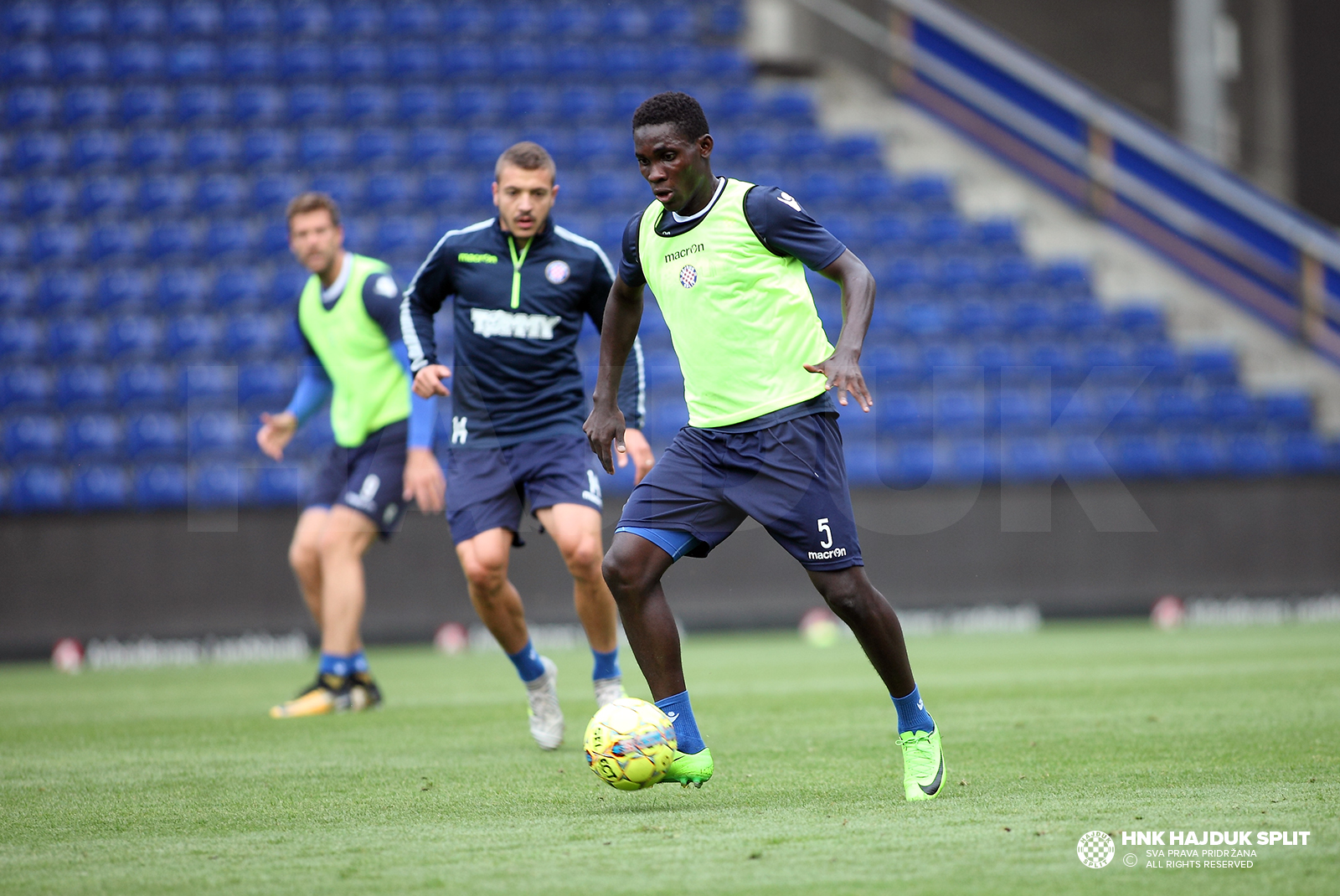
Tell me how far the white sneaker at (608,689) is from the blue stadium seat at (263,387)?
8010 millimetres

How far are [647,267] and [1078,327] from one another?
11937 mm

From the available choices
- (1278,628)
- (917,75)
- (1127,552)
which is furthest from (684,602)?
(917,75)

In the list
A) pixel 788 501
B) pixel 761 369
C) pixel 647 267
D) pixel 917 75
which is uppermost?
pixel 917 75

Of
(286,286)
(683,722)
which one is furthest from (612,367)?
(286,286)

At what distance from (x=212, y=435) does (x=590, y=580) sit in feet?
26.4

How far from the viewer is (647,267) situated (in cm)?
478

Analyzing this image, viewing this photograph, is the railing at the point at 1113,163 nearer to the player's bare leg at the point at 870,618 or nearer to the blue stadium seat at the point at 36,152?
the blue stadium seat at the point at 36,152

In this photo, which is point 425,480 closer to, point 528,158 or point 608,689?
point 608,689

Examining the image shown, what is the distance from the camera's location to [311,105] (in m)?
16.8

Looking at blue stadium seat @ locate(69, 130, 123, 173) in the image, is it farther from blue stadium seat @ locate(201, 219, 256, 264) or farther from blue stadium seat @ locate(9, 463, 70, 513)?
blue stadium seat @ locate(9, 463, 70, 513)

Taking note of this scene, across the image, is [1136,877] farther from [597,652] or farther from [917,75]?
[917,75]

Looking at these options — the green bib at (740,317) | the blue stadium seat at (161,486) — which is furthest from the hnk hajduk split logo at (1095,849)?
the blue stadium seat at (161,486)

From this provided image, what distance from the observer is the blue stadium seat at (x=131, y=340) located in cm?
1388
